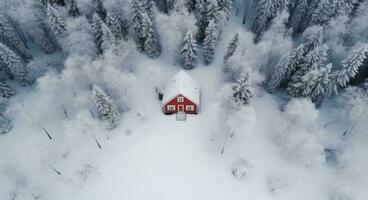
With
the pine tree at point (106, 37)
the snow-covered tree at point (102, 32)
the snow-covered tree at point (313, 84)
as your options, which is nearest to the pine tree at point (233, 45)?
the snow-covered tree at point (313, 84)

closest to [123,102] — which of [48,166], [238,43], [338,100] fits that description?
[48,166]

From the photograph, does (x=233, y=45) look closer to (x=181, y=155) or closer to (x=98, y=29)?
(x=181, y=155)

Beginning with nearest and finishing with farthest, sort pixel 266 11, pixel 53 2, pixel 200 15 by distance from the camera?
pixel 266 11 → pixel 53 2 → pixel 200 15

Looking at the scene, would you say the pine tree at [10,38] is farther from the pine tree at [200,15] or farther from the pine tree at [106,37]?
the pine tree at [200,15]

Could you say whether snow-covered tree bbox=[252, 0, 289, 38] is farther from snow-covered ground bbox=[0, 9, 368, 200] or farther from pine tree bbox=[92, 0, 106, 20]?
pine tree bbox=[92, 0, 106, 20]

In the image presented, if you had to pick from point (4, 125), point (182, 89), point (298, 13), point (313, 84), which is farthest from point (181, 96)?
point (4, 125)
